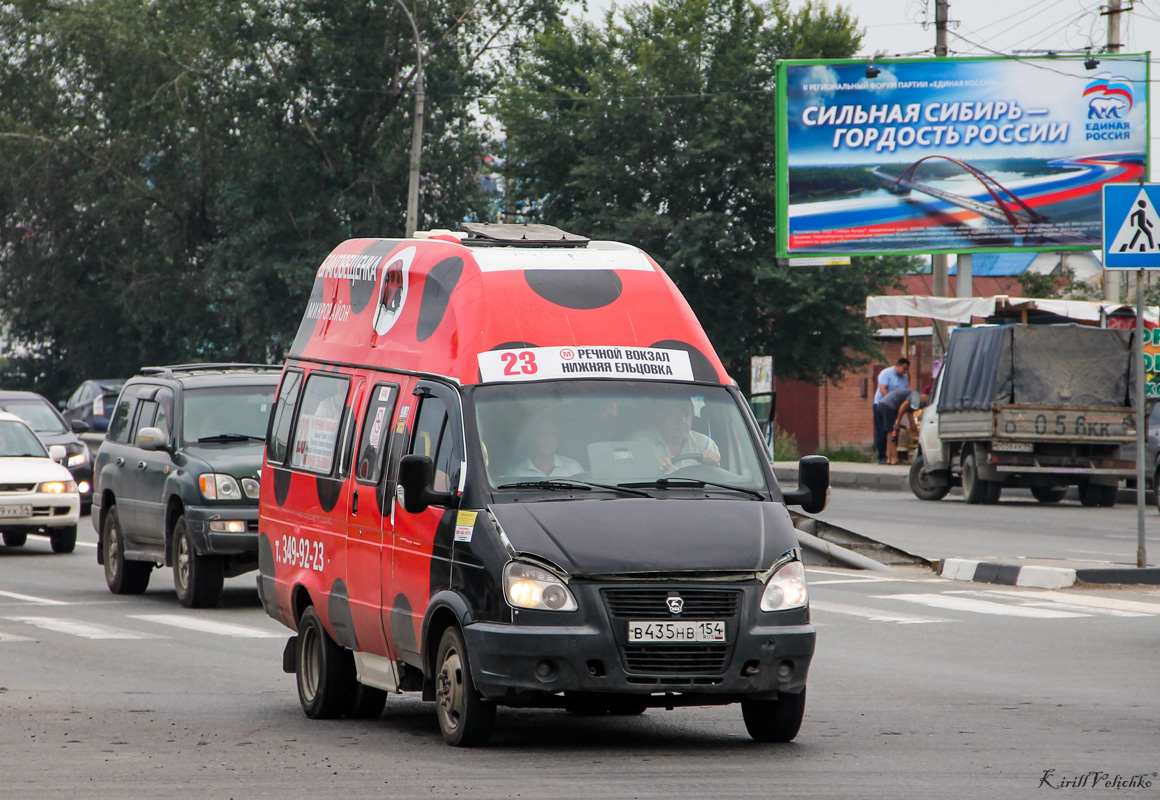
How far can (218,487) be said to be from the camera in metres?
14.5

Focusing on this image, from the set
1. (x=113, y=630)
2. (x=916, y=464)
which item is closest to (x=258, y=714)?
(x=113, y=630)

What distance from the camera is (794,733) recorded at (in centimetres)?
791

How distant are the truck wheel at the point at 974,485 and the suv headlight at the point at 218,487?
14.3 metres

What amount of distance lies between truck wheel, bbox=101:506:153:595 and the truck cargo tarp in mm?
13913

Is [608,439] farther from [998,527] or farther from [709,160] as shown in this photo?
[709,160]

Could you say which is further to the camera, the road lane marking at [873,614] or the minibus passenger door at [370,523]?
the road lane marking at [873,614]

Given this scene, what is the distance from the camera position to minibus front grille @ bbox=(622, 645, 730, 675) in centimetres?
729

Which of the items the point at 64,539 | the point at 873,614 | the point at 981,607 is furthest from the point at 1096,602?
the point at 64,539

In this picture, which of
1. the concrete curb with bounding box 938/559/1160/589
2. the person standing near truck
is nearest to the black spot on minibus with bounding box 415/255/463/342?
the concrete curb with bounding box 938/559/1160/589

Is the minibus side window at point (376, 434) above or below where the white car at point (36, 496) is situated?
above

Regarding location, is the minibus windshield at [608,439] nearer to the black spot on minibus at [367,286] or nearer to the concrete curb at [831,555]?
the black spot on minibus at [367,286]

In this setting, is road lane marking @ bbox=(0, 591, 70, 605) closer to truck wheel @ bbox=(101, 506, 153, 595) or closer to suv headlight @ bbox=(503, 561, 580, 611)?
truck wheel @ bbox=(101, 506, 153, 595)

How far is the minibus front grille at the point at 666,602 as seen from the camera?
23.9 ft

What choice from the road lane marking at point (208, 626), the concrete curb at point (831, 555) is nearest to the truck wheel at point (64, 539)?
the road lane marking at point (208, 626)
